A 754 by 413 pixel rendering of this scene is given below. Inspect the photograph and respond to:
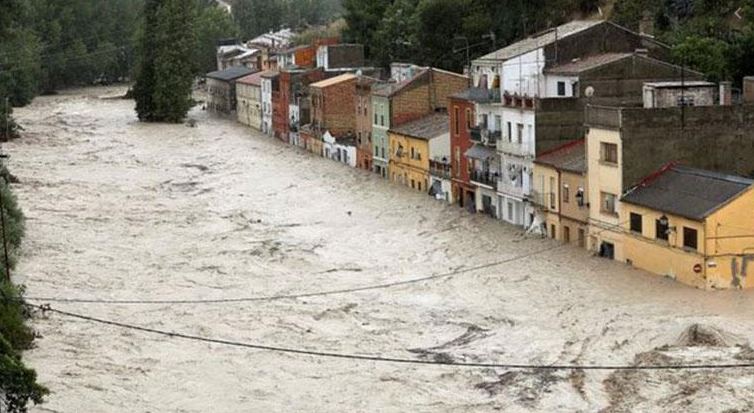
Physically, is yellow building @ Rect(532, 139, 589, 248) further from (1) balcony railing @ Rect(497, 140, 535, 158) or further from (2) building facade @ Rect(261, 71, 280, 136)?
(2) building facade @ Rect(261, 71, 280, 136)

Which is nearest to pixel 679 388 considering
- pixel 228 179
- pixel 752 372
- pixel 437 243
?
pixel 752 372

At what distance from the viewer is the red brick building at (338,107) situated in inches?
2953

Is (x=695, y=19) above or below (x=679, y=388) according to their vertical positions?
above

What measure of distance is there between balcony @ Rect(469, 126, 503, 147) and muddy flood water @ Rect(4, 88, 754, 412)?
283 centimetres

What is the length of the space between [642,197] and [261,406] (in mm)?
16461

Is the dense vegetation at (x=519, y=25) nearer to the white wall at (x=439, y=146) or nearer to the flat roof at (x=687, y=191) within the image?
the white wall at (x=439, y=146)

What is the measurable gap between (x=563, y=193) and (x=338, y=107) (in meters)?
31.6

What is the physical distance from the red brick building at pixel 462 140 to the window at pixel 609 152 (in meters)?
10.7

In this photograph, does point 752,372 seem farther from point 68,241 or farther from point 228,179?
point 228,179

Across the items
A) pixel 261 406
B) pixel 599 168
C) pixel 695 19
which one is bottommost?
pixel 261 406

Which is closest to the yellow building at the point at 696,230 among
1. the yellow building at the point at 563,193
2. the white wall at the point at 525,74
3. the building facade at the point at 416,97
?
the yellow building at the point at 563,193

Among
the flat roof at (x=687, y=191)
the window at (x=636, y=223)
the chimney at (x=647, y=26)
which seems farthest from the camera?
the chimney at (x=647, y=26)

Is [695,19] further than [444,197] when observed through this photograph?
Yes

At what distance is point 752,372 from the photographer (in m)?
28.6
